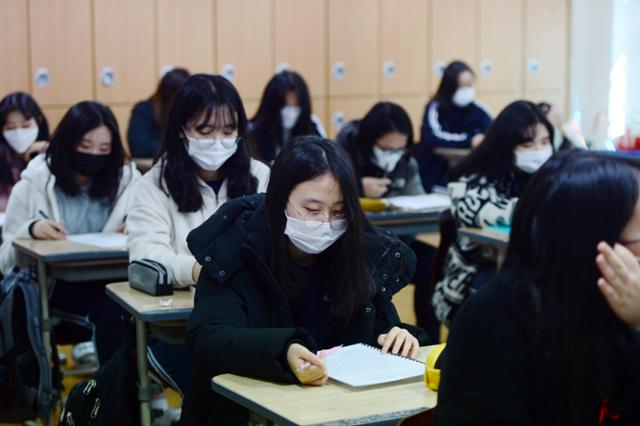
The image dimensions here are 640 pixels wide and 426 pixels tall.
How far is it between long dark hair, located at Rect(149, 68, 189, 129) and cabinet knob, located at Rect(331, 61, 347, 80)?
3.04 metres

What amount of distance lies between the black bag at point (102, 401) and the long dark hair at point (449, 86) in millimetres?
6165

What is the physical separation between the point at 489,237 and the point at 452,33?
6702 mm

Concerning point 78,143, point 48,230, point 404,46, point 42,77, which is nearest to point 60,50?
point 42,77

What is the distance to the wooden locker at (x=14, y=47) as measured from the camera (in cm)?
840

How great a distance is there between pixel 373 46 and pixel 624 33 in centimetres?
282

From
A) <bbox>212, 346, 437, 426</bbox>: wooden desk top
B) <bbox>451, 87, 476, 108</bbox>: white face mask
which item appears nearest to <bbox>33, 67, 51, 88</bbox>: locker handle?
<bbox>451, 87, 476, 108</bbox>: white face mask

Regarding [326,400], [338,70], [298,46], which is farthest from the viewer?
[338,70]

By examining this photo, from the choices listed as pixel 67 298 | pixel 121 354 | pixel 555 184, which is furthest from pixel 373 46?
pixel 555 184

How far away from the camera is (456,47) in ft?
36.5

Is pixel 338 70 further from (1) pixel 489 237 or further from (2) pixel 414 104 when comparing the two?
(1) pixel 489 237

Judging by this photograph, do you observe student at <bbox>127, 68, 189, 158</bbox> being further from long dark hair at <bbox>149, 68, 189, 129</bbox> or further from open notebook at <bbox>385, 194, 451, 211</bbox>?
open notebook at <bbox>385, 194, 451, 211</bbox>

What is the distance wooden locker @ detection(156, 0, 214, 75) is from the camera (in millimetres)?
9172

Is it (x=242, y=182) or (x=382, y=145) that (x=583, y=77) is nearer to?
(x=382, y=145)

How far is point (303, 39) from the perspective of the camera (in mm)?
A: 10125
